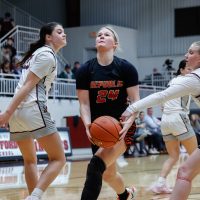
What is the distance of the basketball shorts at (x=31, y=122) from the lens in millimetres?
5215

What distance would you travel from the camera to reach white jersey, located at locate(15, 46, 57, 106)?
17.2ft

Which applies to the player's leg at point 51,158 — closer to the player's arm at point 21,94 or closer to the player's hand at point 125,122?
the player's arm at point 21,94

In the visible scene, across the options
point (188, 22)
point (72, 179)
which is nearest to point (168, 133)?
point (72, 179)

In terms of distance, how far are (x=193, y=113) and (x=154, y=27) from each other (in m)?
9.10

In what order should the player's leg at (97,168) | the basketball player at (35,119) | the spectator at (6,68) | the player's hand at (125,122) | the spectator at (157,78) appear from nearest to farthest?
the player's hand at (125,122) < the player's leg at (97,168) < the basketball player at (35,119) < the spectator at (6,68) < the spectator at (157,78)

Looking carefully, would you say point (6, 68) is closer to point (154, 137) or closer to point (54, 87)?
point (54, 87)

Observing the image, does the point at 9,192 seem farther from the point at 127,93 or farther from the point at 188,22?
the point at 188,22

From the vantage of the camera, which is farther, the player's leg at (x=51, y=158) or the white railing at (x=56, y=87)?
the white railing at (x=56, y=87)

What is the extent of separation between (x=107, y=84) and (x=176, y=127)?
271 cm

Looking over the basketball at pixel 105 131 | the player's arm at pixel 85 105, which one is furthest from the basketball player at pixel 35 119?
the basketball at pixel 105 131

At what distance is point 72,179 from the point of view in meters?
9.25

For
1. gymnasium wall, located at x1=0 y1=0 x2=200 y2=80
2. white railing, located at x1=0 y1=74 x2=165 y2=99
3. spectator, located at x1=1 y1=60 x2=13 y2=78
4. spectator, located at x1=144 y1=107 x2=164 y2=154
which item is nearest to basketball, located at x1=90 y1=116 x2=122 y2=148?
white railing, located at x1=0 y1=74 x2=165 y2=99

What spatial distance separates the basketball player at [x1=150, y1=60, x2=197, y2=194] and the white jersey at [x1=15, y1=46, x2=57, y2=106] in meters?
2.68

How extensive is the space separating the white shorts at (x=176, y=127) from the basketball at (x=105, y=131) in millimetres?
2958
